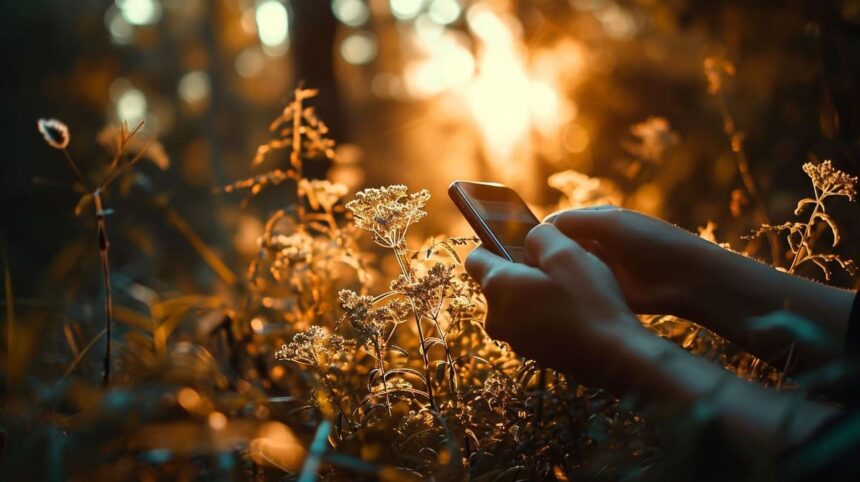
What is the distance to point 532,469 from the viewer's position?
160 centimetres

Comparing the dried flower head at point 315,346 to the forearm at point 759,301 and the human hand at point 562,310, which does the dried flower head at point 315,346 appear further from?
the forearm at point 759,301

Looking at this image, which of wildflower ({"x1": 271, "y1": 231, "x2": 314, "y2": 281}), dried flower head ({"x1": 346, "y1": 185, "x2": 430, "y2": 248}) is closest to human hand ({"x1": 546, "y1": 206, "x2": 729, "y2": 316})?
dried flower head ({"x1": 346, "y1": 185, "x2": 430, "y2": 248})

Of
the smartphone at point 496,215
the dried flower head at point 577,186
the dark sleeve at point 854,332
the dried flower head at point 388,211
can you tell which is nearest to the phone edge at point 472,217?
the smartphone at point 496,215

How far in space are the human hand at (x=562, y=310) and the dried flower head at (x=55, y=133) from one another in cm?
120

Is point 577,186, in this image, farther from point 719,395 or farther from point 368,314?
point 719,395

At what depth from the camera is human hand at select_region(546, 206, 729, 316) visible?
1.77m

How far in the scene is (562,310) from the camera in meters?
1.44

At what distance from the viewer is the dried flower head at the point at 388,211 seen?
5.49ft

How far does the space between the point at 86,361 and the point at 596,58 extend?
9.06m

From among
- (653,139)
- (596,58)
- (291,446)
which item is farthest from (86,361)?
(596,58)

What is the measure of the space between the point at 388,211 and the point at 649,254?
2.20ft

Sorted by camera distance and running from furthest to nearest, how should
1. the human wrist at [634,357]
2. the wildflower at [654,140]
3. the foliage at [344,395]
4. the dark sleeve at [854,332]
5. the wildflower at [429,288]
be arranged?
the wildflower at [654,140]
the wildflower at [429,288]
the dark sleeve at [854,332]
the human wrist at [634,357]
the foliage at [344,395]

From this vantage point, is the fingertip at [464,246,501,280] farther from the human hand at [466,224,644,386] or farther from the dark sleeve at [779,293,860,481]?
the dark sleeve at [779,293,860,481]

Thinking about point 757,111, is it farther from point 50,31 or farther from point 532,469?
point 50,31
